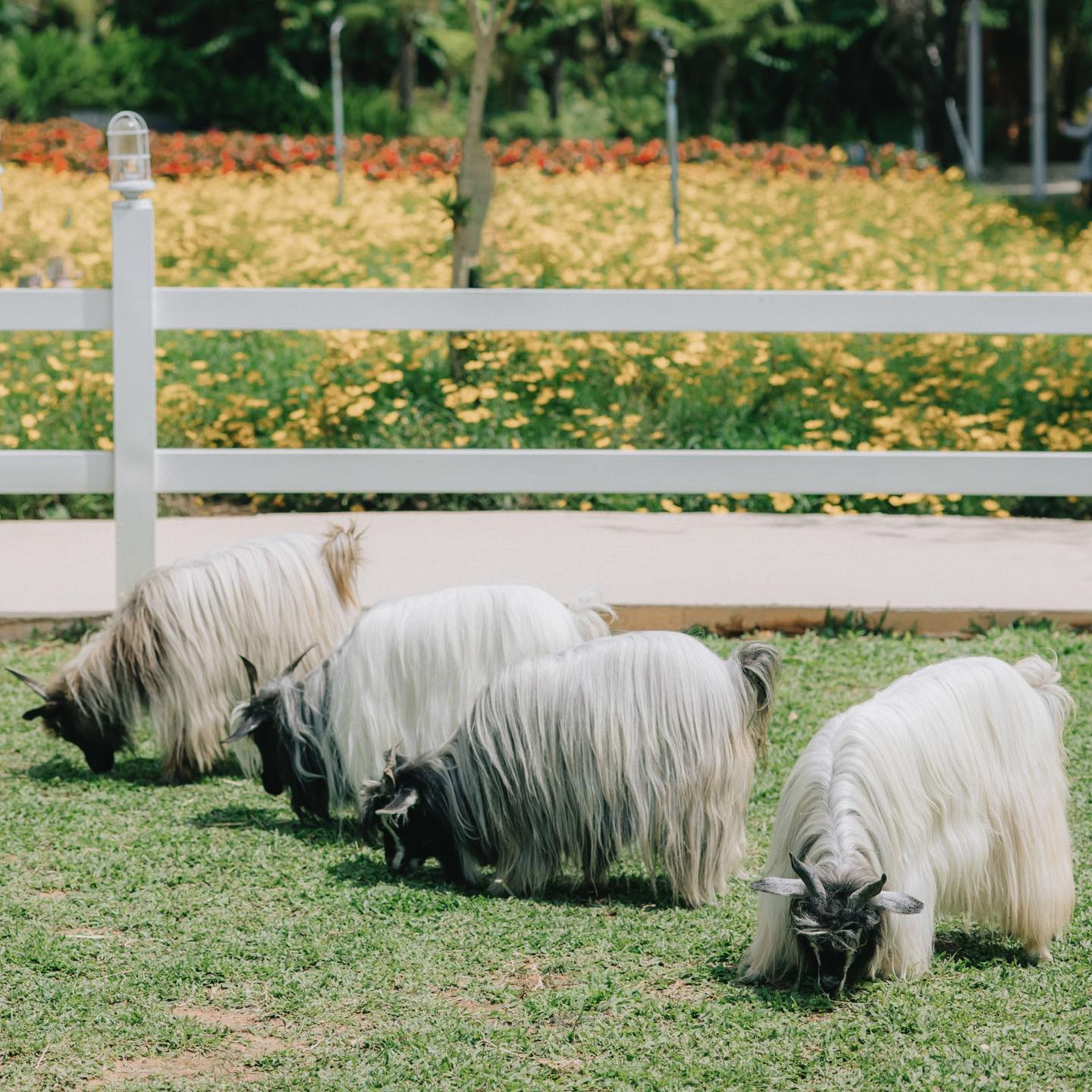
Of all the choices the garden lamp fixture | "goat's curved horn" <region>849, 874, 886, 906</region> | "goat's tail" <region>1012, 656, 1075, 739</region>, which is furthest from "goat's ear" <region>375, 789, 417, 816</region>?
the garden lamp fixture

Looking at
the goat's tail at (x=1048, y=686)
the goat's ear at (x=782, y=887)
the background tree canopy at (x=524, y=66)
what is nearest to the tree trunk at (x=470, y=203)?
the goat's tail at (x=1048, y=686)

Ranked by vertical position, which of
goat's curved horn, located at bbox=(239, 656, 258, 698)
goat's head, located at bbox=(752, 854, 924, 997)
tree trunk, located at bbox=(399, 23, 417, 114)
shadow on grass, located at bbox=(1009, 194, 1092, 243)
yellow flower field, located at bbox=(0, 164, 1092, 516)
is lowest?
goat's head, located at bbox=(752, 854, 924, 997)

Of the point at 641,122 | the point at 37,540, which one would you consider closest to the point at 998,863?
the point at 37,540

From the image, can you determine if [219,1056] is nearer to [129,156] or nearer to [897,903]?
[897,903]

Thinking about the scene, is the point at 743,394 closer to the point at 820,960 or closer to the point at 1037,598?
the point at 1037,598

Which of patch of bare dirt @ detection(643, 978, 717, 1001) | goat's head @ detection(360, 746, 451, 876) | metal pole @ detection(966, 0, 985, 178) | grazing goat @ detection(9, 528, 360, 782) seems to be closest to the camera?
patch of bare dirt @ detection(643, 978, 717, 1001)

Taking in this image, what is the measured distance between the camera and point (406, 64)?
32.7 m

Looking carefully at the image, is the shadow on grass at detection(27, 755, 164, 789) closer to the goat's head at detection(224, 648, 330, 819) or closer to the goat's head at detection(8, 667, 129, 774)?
the goat's head at detection(8, 667, 129, 774)

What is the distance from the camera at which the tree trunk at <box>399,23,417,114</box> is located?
3228 centimetres

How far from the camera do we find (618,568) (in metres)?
7.44

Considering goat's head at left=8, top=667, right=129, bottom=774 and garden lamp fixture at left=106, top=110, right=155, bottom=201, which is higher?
garden lamp fixture at left=106, top=110, right=155, bottom=201

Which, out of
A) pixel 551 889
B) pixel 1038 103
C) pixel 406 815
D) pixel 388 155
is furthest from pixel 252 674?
pixel 1038 103

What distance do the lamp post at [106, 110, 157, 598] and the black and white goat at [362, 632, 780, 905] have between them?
2.44m

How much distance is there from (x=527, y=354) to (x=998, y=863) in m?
6.36
